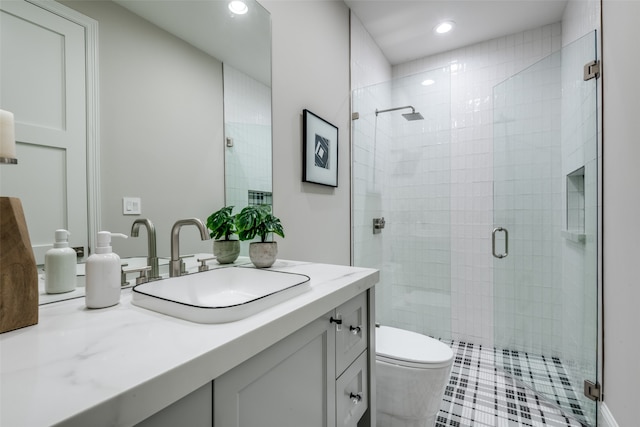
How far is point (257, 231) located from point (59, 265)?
0.62 m

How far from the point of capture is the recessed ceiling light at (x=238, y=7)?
4.32 feet

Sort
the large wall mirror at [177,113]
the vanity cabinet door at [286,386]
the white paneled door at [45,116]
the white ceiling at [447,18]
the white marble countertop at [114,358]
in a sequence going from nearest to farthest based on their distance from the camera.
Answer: the white marble countertop at [114,358], the vanity cabinet door at [286,386], the white paneled door at [45,116], the large wall mirror at [177,113], the white ceiling at [447,18]

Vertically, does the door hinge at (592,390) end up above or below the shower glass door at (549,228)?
below

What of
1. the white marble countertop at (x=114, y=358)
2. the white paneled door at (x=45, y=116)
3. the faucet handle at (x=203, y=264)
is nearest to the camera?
the white marble countertop at (x=114, y=358)

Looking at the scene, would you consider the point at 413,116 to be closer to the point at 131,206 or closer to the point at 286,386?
the point at 131,206

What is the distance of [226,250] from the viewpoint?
1.29 metres

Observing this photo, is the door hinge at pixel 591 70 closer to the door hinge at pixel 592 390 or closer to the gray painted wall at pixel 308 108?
the gray painted wall at pixel 308 108

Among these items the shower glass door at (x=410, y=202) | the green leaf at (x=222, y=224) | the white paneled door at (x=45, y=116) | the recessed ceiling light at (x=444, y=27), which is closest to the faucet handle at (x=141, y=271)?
the white paneled door at (x=45, y=116)

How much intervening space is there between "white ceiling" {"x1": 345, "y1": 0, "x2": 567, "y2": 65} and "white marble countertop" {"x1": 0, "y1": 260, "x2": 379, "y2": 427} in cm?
227

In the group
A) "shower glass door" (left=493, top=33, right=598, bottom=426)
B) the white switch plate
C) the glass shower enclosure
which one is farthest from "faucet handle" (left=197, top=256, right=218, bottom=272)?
"shower glass door" (left=493, top=33, right=598, bottom=426)

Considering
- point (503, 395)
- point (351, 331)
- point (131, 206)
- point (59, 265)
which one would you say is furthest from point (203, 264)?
point (503, 395)

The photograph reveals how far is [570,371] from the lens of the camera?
1785mm

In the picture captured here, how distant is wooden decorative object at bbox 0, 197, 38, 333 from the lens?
1.88 feet

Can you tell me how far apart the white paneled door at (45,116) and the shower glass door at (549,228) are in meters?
2.13
